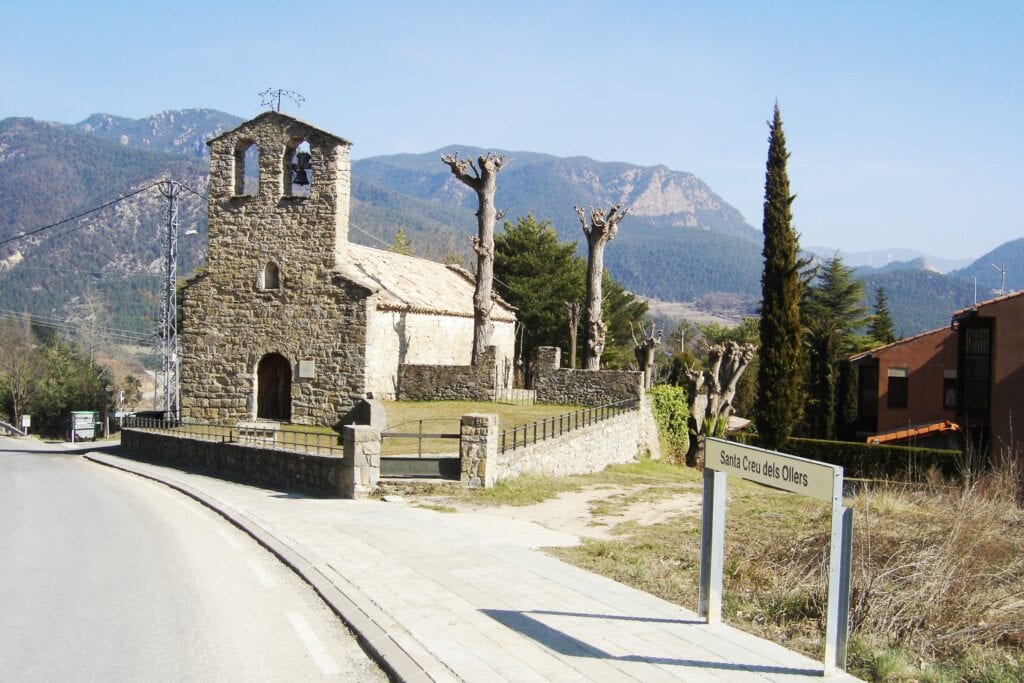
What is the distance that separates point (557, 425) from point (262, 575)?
581 inches

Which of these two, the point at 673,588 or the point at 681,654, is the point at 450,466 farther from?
the point at 681,654

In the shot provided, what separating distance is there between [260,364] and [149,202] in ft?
602

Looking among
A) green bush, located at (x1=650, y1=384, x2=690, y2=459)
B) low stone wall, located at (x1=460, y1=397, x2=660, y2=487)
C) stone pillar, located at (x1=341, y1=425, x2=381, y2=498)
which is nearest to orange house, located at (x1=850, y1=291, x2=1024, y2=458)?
green bush, located at (x1=650, y1=384, x2=690, y2=459)

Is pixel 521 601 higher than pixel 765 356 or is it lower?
lower

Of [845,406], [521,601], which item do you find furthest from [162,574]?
[845,406]

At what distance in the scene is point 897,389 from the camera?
39.8 metres

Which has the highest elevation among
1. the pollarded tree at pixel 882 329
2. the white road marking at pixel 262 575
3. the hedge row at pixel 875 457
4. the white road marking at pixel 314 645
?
the pollarded tree at pixel 882 329

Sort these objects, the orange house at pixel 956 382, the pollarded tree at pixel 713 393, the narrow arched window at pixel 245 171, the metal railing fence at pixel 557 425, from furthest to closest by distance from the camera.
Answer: the pollarded tree at pixel 713 393 < the orange house at pixel 956 382 < the narrow arched window at pixel 245 171 < the metal railing fence at pixel 557 425

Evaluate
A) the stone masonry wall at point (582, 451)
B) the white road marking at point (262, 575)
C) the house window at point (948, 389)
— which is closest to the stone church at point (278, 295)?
the stone masonry wall at point (582, 451)

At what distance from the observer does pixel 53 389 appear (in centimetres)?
6688

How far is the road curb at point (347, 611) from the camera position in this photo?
22.2ft

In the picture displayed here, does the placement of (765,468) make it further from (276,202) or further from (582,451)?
(276,202)

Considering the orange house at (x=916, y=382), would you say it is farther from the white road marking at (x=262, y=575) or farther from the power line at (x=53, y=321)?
the power line at (x=53, y=321)

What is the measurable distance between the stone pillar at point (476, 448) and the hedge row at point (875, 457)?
1678 cm
